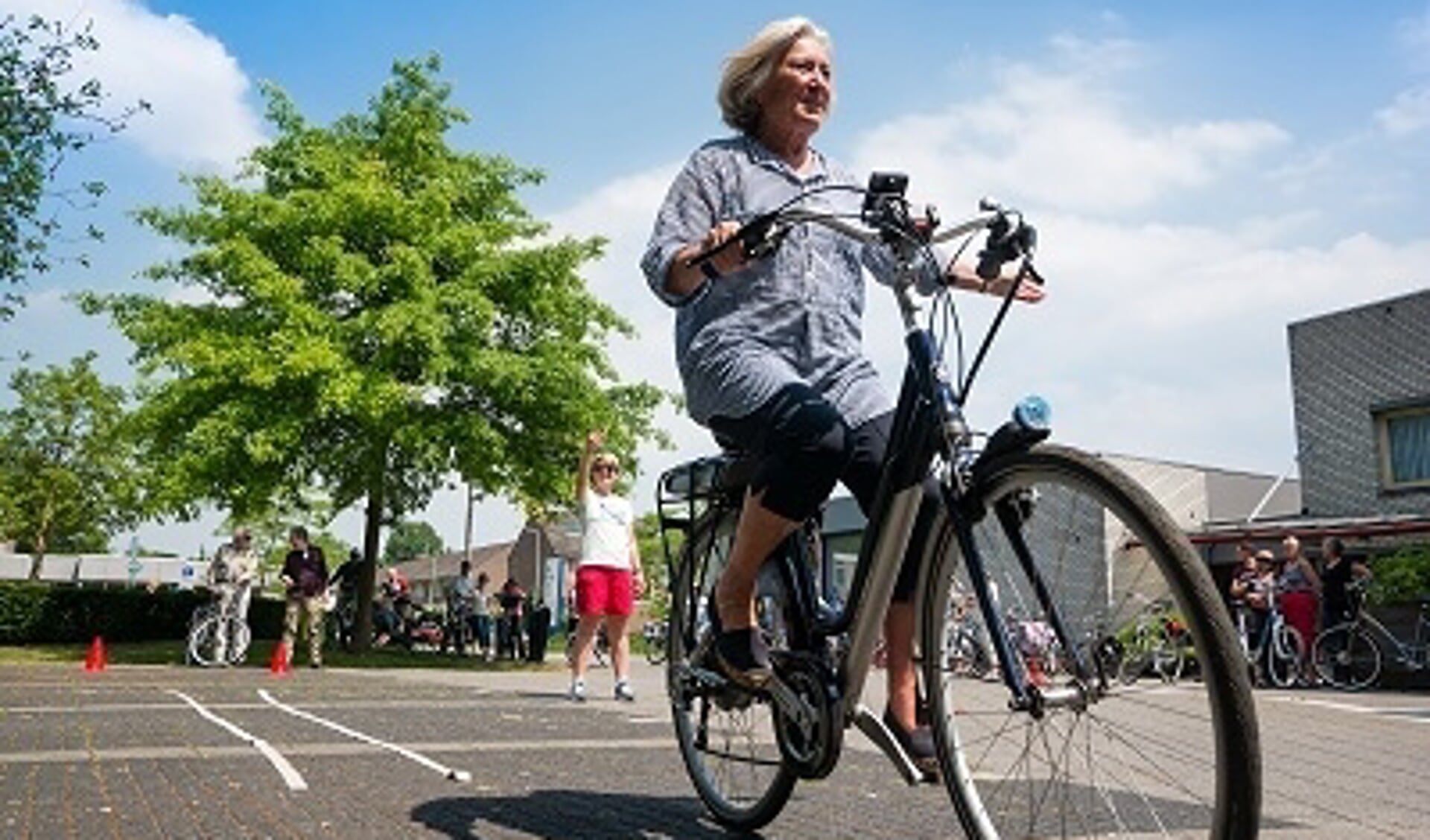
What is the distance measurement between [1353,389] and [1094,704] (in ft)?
86.1

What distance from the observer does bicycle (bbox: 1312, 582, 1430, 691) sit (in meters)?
15.2

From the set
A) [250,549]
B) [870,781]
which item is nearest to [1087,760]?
[870,781]

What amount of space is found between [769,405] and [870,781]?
2.12 meters

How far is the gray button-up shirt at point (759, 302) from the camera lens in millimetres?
3340

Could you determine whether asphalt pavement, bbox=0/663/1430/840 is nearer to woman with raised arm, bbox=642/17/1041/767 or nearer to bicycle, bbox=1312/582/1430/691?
woman with raised arm, bbox=642/17/1041/767

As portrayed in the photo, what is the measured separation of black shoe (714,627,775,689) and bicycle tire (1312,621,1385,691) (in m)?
13.9

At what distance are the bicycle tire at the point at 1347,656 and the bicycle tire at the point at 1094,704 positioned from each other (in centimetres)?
1433

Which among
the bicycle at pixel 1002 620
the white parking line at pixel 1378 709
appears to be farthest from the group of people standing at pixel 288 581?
the bicycle at pixel 1002 620

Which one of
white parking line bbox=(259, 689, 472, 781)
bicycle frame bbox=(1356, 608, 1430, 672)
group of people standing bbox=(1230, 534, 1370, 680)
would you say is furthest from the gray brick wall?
white parking line bbox=(259, 689, 472, 781)

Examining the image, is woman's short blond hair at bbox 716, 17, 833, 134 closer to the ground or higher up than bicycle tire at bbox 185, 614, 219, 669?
higher up

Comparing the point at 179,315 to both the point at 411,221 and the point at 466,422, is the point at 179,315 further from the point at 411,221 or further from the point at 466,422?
the point at 466,422

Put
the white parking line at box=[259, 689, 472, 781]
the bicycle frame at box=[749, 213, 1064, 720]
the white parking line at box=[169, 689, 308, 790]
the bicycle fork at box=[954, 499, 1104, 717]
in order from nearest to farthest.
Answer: the bicycle fork at box=[954, 499, 1104, 717], the bicycle frame at box=[749, 213, 1064, 720], the white parking line at box=[169, 689, 308, 790], the white parking line at box=[259, 689, 472, 781]

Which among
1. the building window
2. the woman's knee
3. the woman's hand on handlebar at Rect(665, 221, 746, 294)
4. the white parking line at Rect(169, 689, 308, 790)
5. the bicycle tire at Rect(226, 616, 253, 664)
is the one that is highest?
the building window

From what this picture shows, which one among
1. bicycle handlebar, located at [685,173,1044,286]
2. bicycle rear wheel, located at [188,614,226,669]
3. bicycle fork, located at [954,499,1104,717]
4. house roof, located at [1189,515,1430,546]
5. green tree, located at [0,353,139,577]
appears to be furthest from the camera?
green tree, located at [0,353,139,577]
